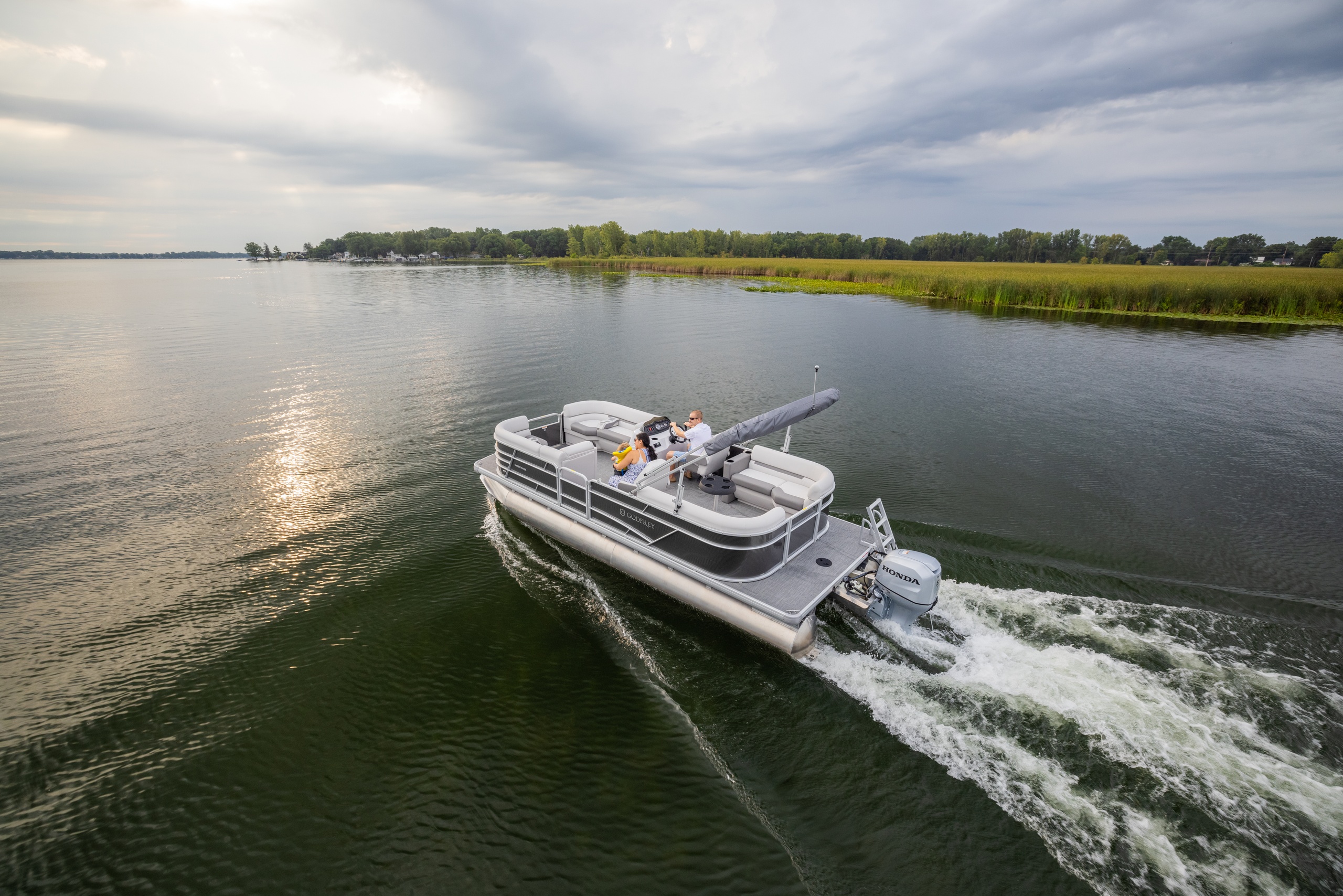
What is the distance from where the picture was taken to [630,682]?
21.4 feet

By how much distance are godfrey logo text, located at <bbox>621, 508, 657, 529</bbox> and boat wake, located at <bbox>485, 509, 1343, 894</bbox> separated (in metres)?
1.34

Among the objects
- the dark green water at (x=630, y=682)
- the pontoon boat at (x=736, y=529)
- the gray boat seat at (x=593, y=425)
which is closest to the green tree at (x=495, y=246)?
the dark green water at (x=630, y=682)

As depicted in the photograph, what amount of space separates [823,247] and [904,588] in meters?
117

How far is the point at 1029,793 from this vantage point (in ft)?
16.5

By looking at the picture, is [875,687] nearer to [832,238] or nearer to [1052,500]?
[1052,500]

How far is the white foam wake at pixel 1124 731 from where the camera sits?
14.8 ft

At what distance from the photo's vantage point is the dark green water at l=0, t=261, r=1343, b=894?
463 cm

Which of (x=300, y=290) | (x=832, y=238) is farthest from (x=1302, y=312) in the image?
(x=832, y=238)

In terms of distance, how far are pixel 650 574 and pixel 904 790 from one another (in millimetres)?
4035

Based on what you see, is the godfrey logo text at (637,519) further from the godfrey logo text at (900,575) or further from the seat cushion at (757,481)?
the godfrey logo text at (900,575)

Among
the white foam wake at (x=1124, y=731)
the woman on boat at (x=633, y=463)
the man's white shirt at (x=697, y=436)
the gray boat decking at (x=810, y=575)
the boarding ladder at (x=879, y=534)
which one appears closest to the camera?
the white foam wake at (x=1124, y=731)

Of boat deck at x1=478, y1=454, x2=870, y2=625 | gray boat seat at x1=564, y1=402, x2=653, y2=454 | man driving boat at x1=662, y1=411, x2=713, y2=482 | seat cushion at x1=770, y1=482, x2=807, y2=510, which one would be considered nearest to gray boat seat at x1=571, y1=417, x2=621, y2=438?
gray boat seat at x1=564, y1=402, x2=653, y2=454

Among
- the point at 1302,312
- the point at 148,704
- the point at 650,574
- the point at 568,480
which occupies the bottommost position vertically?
the point at 148,704

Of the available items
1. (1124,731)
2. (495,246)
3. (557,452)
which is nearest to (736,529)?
(557,452)
